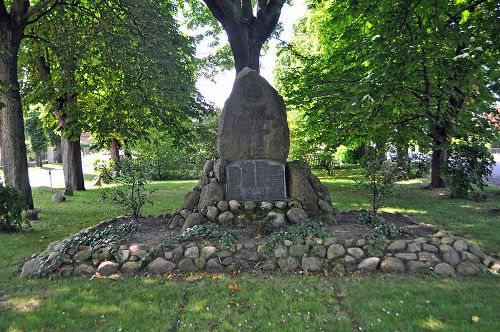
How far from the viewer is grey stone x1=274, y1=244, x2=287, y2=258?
20.8 ft

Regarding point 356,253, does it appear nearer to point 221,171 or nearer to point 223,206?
point 223,206

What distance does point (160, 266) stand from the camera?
20.2ft

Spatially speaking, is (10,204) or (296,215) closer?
(296,215)

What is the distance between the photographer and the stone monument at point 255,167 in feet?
27.1

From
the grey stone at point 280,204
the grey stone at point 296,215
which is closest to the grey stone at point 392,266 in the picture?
the grey stone at point 296,215

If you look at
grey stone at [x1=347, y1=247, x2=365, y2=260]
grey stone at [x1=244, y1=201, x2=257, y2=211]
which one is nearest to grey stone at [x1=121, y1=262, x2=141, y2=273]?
grey stone at [x1=244, y1=201, x2=257, y2=211]

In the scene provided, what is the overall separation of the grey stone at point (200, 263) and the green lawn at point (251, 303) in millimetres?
359

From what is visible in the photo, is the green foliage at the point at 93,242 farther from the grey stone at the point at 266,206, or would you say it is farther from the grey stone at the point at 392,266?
the grey stone at the point at 392,266

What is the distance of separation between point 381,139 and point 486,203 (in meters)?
4.91

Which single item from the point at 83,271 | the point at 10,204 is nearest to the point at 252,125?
the point at 83,271

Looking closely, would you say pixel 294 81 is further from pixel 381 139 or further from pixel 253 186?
pixel 253 186

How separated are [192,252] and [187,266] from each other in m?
0.31

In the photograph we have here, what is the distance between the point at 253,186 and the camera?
8.48m

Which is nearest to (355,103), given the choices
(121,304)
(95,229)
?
(121,304)
